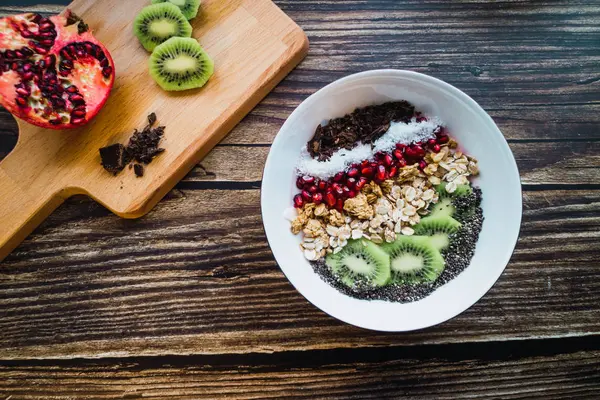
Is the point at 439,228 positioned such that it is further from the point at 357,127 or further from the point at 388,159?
the point at 357,127

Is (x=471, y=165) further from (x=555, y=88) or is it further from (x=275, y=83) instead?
(x=275, y=83)

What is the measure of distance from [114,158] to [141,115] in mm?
158

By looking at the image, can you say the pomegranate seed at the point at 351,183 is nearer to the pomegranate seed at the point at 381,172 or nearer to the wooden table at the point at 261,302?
the pomegranate seed at the point at 381,172

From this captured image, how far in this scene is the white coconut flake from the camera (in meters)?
1.45

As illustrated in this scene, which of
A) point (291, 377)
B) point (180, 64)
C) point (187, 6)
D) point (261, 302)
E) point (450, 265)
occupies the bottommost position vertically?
point (291, 377)

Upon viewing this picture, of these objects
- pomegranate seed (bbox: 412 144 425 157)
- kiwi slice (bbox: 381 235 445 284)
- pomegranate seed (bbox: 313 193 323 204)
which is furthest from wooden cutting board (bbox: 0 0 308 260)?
kiwi slice (bbox: 381 235 445 284)

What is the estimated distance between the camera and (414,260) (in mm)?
1440

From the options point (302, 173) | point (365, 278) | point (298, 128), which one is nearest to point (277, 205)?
point (302, 173)

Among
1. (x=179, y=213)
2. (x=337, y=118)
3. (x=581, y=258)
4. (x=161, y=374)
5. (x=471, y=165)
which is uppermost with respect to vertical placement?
(x=337, y=118)

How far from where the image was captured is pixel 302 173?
4.82ft

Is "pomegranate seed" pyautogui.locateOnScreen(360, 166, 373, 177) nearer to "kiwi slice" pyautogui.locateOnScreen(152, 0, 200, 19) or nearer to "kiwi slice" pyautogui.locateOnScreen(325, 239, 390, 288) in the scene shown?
"kiwi slice" pyautogui.locateOnScreen(325, 239, 390, 288)

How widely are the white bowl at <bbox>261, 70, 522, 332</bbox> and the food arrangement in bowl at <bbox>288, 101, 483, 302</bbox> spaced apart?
28mm

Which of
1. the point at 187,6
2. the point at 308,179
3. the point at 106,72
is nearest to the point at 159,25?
the point at 187,6

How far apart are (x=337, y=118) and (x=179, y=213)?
581 millimetres
